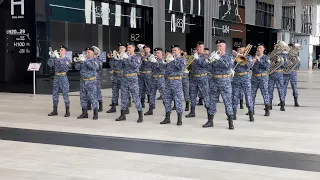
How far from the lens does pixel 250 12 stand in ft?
108

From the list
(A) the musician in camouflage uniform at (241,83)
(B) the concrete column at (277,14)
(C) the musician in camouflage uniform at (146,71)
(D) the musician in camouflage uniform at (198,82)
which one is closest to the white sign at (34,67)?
(C) the musician in camouflage uniform at (146,71)

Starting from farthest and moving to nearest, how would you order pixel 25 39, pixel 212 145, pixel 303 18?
pixel 303 18 < pixel 25 39 < pixel 212 145

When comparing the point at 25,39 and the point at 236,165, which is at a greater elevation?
the point at 25,39

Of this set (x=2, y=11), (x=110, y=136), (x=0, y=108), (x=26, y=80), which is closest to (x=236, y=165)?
(x=110, y=136)

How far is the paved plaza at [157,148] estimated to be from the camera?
233 inches

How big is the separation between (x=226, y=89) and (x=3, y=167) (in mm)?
4782

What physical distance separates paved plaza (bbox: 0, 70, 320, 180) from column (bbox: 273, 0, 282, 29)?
27.9 meters

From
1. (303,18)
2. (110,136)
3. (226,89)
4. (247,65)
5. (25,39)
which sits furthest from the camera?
(303,18)

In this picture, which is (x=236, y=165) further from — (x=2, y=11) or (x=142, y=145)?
(x=2, y=11)

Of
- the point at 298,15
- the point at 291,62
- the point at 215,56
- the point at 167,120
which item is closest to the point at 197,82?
the point at 167,120

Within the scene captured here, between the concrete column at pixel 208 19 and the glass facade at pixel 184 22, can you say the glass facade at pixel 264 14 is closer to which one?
the concrete column at pixel 208 19

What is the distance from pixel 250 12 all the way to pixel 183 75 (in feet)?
75.6

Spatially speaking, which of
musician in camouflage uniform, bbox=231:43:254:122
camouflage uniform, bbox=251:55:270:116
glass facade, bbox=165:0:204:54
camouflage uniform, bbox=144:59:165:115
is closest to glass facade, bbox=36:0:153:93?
glass facade, bbox=165:0:204:54

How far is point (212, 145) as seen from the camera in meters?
7.71
